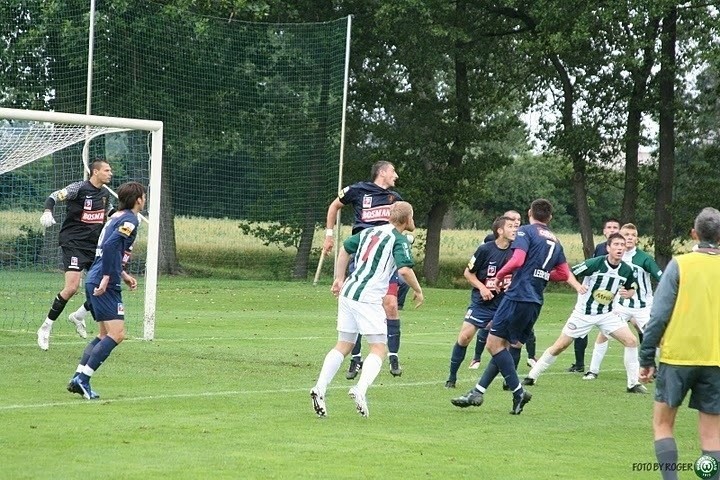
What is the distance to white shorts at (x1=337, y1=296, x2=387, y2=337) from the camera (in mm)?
10586

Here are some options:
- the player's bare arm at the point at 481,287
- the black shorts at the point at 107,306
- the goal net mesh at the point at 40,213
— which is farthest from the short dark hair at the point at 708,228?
the goal net mesh at the point at 40,213

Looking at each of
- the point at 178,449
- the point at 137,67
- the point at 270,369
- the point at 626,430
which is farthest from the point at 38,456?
the point at 137,67

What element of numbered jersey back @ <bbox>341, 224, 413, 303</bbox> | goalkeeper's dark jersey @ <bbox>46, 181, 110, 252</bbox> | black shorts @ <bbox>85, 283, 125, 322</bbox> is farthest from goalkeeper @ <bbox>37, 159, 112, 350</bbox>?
numbered jersey back @ <bbox>341, 224, 413, 303</bbox>

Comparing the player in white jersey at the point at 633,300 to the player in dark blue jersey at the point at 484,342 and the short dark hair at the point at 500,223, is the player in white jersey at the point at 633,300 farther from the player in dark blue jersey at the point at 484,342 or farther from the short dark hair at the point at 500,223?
the short dark hair at the point at 500,223

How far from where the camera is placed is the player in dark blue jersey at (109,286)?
36.4 feet

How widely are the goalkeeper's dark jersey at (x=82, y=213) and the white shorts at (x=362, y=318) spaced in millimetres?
5587

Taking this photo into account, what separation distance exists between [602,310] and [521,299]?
275 centimetres

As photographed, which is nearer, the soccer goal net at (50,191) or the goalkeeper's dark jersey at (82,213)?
the goalkeeper's dark jersey at (82,213)

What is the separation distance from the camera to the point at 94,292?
11266 mm

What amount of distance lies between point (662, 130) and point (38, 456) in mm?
29092

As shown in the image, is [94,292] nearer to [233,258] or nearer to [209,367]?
[209,367]

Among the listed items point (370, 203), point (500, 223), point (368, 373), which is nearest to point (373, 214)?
point (370, 203)

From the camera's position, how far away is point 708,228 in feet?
25.1

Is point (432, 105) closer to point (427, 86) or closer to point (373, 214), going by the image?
point (427, 86)
